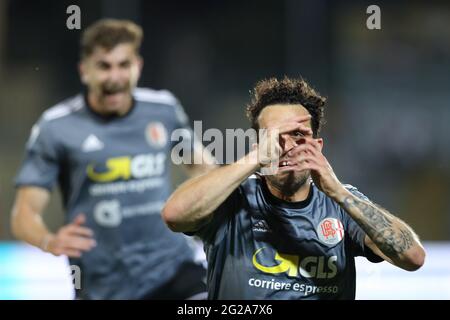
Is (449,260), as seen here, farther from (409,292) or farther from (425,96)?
(425,96)

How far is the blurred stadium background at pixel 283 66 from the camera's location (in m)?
6.45

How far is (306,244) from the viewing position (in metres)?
2.65

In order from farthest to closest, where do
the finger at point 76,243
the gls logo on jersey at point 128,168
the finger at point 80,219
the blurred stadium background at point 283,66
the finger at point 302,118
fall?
the blurred stadium background at point 283,66, the gls logo on jersey at point 128,168, the finger at point 80,219, the finger at point 76,243, the finger at point 302,118

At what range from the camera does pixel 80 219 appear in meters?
3.80

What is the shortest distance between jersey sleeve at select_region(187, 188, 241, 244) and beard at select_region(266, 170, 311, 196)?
143 mm

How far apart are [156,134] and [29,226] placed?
32.9 inches

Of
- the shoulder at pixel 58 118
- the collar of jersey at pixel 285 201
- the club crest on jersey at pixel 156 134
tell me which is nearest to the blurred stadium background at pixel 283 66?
the club crest on jersey at pixel 156 134

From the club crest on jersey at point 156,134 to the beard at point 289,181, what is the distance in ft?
4.88

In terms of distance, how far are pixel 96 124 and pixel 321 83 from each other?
2986mm

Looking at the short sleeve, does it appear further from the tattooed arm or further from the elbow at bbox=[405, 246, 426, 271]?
Result: the elbow at bbox=[405, 246, 426, 271]

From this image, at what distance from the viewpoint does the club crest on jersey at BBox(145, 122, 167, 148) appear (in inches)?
158

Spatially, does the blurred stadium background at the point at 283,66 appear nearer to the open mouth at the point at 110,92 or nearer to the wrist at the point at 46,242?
the open mouth at the point at 110,92

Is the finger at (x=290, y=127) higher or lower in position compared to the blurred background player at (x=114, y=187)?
higher
